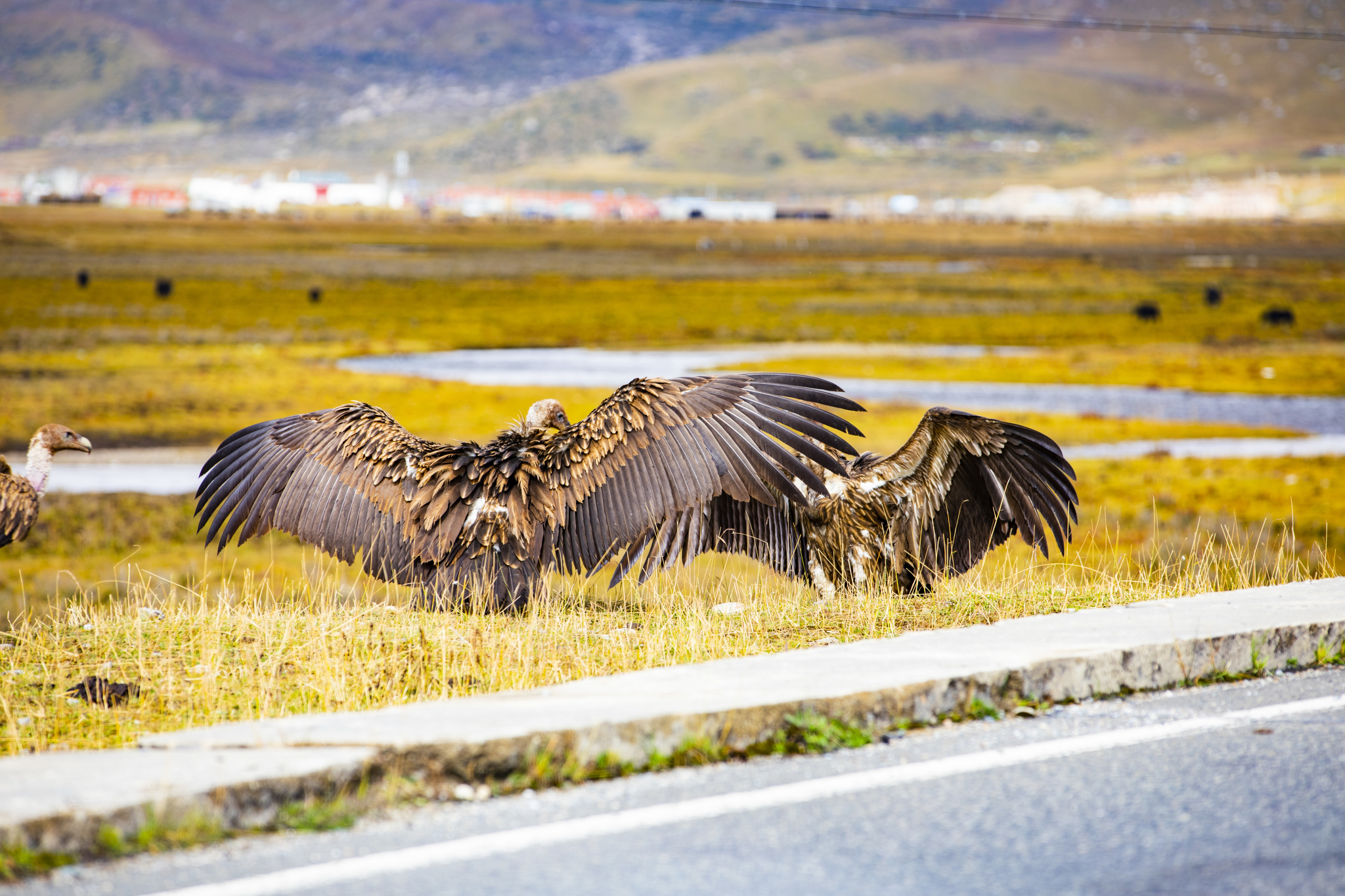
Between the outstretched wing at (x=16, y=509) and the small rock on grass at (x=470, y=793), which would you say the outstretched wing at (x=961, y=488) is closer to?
the small rock on grass at (x=470, y=793)

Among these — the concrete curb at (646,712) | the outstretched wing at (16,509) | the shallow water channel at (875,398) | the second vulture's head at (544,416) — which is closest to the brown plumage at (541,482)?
the second vulture's head at (544,416)

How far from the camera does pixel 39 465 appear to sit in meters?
9.59

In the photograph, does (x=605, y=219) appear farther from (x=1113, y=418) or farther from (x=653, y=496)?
(x=653, y=496)

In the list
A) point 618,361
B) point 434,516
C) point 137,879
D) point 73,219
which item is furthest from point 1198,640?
point 73,219

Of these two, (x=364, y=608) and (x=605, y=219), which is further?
(x=605, y=219)

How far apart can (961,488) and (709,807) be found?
372cm

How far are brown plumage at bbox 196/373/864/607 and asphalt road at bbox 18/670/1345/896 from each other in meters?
2.15

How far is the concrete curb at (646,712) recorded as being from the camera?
4160 mm

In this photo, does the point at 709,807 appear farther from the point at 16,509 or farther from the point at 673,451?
the point at 16,509

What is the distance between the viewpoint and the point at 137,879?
3.79 m

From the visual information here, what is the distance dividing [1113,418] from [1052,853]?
26.7 meters

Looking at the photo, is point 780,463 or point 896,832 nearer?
point 896,832

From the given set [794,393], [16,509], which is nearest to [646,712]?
[794,393]

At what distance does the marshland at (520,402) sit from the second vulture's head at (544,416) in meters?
0.94
